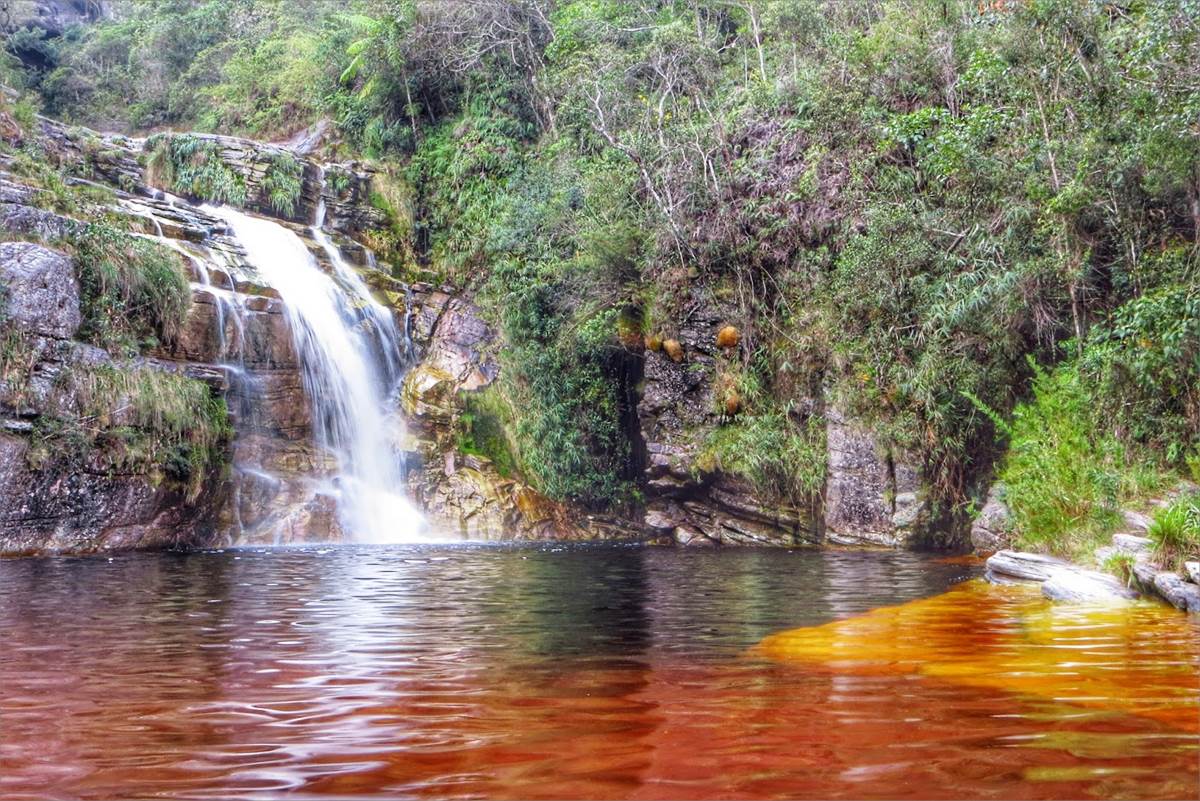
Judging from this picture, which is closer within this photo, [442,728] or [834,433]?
[442,728]

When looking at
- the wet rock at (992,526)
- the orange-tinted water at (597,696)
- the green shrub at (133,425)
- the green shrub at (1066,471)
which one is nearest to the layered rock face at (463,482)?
the green shrub at (133,425)

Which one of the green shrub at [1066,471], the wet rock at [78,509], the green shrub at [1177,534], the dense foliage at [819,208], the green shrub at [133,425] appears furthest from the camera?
the green shrub at [133,425]

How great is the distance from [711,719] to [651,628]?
272 cm

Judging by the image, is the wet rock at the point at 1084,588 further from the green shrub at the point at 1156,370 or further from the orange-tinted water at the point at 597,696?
the green shrub at the point at 1156,370

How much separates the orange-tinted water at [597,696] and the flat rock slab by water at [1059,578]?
36 centimetres

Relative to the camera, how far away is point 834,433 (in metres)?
15.5

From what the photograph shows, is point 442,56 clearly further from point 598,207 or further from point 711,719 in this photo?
point 711,719

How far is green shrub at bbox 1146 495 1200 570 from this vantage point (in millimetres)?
7066

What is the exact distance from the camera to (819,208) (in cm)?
1650

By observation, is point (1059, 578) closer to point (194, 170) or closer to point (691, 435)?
point (691, 435)

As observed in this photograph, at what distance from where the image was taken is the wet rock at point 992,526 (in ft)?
40.6

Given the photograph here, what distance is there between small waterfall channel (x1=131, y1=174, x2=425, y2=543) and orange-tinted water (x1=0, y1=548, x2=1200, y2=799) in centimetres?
970

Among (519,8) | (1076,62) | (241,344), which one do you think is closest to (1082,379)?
(1076,62)

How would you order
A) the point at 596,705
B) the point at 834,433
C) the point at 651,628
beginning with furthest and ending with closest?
the point at 834,433, the point at 651,628, the point at 596,705
